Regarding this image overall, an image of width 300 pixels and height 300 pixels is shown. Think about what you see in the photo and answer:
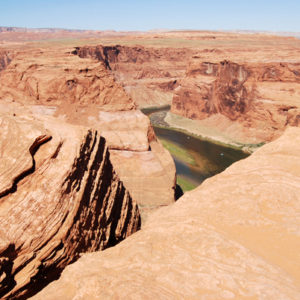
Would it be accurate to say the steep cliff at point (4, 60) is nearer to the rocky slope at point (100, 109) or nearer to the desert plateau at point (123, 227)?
the rocky slope at point (100, 109)

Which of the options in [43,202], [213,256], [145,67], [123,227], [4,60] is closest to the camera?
[213,256]

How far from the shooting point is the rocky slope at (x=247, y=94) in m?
47.8

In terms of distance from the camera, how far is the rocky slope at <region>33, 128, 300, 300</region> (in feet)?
19.9

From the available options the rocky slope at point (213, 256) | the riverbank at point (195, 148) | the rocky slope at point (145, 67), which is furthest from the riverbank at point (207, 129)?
the rocky slope at point (213, 256)

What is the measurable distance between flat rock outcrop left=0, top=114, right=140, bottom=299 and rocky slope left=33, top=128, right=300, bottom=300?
31.4 inches

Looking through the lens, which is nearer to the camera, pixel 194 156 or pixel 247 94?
pixel 194 156

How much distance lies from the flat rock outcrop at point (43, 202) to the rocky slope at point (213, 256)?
80 centimetres

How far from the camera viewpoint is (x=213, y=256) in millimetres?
7230

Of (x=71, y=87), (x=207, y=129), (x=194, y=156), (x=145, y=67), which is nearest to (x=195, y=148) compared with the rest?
(x=194, y=156)

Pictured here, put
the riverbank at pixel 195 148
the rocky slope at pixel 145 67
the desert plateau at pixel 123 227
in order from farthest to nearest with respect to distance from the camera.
→ 1. the rocky slope at pixel 145 67
2. the riverbank at pixel 195 148
3. the desert plateau at pixel 123 227

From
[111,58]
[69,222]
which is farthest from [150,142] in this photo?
[111,58]

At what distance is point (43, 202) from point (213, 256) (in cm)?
497

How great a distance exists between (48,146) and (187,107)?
62.8 meters

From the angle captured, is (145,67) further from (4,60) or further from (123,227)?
(123,227)
